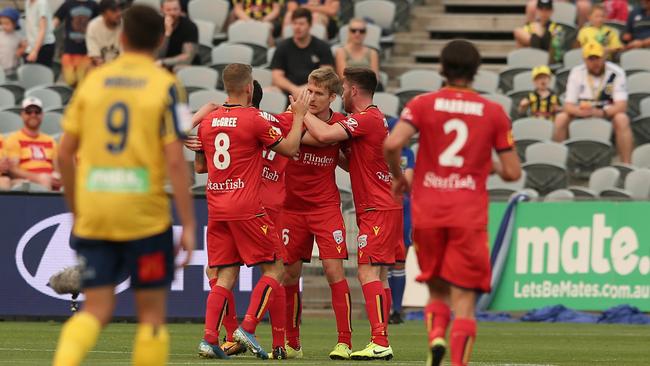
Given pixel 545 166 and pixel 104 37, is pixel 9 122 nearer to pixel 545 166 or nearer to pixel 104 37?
pixel 104 37

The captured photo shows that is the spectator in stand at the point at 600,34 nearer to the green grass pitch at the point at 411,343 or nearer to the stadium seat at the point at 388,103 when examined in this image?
the stadium seat at the point at 388,103

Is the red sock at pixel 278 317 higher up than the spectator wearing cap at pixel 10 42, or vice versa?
the spectator wearing cap at pixel 10 42

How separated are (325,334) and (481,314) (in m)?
3.44

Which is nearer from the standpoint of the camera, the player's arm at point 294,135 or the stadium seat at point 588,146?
the player's arm at point 294,135

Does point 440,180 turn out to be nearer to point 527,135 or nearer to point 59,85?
point 527,135

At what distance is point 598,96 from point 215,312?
412 inches

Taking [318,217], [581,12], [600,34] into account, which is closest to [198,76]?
[600,34]

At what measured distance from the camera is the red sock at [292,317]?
12352mm

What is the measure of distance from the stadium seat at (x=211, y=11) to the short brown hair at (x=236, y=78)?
13006 mm

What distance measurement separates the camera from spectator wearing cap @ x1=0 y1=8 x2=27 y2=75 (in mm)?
22547

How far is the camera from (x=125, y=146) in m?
7.36

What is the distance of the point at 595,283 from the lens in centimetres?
1788

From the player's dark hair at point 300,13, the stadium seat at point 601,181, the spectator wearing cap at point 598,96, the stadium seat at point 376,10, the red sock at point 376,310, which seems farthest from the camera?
the stadium seat at point 376,10

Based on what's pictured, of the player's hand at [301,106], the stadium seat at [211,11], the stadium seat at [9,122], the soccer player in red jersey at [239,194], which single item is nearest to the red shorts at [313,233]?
the soccer player in red jersey at [239,194]
